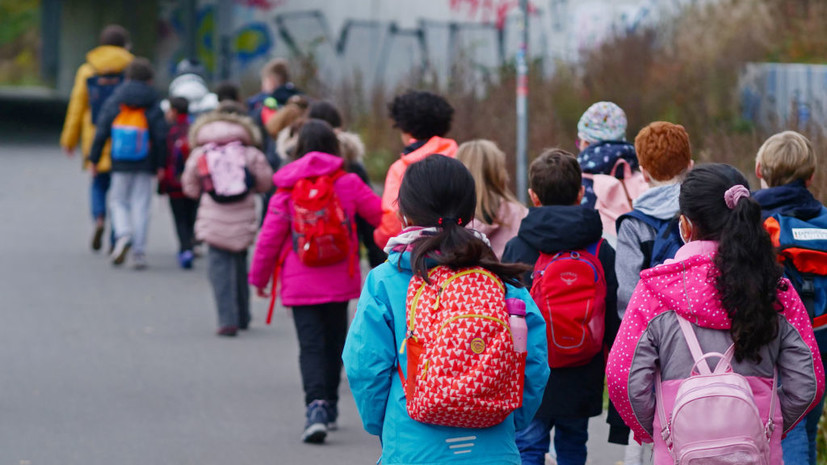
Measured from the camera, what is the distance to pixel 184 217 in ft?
41.5

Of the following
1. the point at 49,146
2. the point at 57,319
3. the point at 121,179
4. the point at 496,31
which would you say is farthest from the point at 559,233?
the point at 49,146

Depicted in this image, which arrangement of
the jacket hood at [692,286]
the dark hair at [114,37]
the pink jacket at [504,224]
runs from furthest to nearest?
1. the dark hair at [114,37]
2. the pink jacket at [504,224]
3. the jacket hood at [692,286]

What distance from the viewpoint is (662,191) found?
204 inches

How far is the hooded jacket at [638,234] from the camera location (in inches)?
201

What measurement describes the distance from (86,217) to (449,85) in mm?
5278

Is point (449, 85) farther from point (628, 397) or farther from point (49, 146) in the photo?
point (49, 146)

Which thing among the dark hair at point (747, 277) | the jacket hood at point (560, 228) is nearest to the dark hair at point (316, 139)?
the jacket hood at point (560, 228)

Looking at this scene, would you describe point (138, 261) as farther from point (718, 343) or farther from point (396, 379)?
point (718, 343)

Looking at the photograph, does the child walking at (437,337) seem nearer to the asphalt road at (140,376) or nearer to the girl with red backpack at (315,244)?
the asphalt road at (140,376)

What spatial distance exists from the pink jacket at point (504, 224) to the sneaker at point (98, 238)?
26.8ft

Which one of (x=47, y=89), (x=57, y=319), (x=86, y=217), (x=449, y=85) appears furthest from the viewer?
(x=47, y=89)

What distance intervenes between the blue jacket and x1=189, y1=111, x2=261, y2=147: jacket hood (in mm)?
5611

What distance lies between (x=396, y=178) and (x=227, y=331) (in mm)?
3578

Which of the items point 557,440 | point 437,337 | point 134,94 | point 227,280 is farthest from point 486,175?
point 134,94
